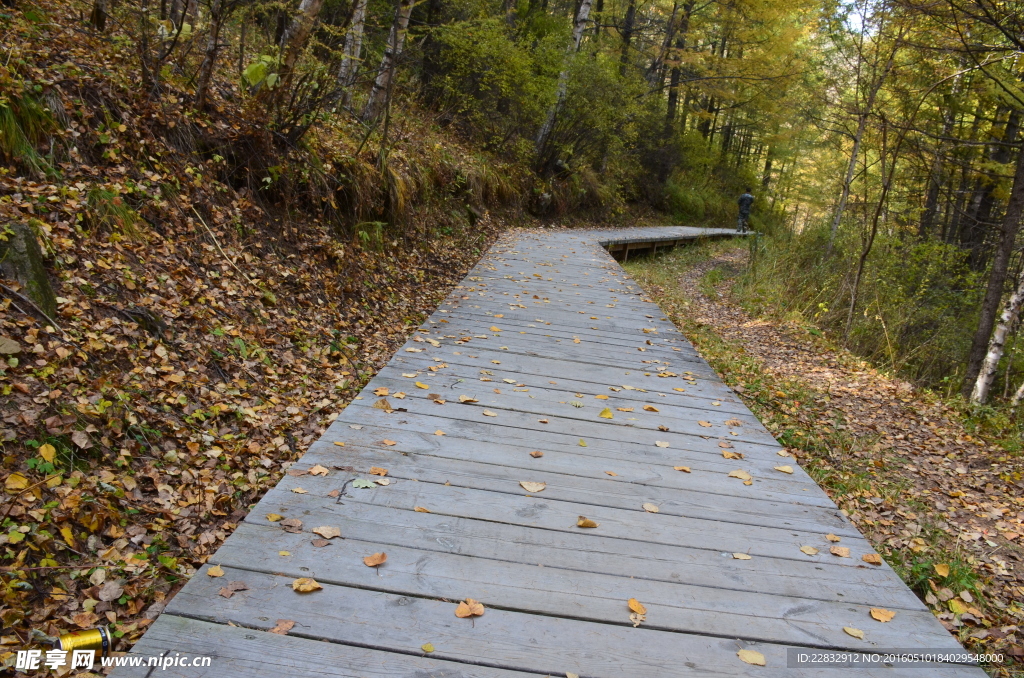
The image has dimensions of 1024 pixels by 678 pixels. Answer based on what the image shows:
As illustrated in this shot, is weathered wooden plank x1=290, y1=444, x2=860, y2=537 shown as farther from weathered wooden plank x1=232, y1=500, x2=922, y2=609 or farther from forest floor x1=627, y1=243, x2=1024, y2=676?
forest floor x1=627, y1=243, x2=1024, y2=676

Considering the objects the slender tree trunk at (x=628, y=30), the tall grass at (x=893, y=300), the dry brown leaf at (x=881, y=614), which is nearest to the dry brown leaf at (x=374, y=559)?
the dry brown leaf at (x=881, y=614)

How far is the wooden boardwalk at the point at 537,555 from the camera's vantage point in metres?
1.97

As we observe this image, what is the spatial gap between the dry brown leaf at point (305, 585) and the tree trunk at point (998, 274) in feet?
27.8

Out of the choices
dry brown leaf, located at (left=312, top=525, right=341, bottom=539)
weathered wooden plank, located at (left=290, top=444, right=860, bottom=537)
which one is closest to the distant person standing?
weathered wooden plank, located at (left=290, top=444, right=860, bottom=537)

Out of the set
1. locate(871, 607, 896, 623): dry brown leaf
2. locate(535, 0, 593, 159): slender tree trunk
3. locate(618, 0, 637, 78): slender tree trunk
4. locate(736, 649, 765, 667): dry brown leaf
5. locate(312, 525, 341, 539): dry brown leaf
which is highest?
locate(618, 0, 637, 78): slender tree trunk

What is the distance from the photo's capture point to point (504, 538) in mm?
2580

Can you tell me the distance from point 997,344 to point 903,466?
3.02 m

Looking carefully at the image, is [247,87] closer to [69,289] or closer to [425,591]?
[69,289]

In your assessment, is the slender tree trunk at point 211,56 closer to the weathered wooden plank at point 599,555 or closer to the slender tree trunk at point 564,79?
the weathered wooden plank at point 599,555

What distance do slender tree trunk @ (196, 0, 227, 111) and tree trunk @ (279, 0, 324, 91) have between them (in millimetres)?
709

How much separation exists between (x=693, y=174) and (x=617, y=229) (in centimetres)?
885

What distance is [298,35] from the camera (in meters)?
6.21

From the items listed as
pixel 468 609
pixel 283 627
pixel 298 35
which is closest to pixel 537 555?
pixel 468 609

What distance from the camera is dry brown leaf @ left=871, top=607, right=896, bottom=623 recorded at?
2.32 meters
